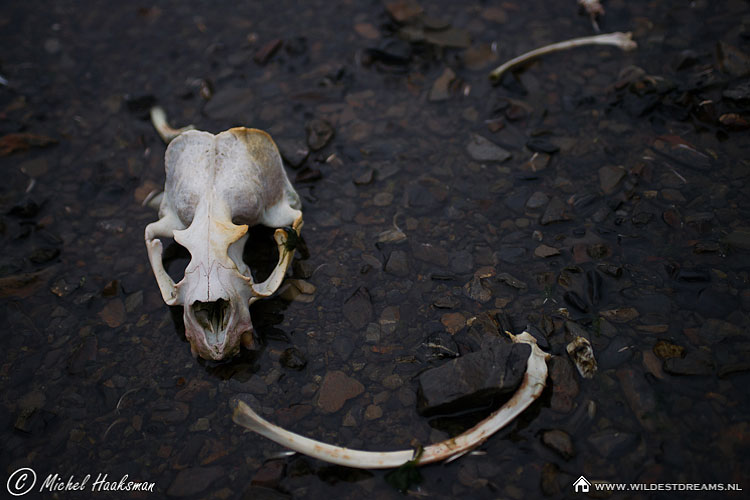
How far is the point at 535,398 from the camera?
11.4ft

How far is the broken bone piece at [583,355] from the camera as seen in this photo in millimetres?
3654

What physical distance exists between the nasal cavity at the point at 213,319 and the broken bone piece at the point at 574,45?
3.51 metres

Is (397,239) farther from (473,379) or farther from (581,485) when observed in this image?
(581,485)

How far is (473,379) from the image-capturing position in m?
3.50

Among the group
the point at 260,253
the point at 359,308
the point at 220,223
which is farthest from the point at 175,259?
the point at 359,308

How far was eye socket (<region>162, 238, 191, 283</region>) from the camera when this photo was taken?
454cm

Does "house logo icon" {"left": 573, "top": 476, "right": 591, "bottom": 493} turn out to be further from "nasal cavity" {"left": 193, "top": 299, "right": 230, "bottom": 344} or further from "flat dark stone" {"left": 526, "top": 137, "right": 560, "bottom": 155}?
"flat dark stone" {"left": 526, "top": 137, "right": 560, "bottom": 155}

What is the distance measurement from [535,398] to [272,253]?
2233 mm

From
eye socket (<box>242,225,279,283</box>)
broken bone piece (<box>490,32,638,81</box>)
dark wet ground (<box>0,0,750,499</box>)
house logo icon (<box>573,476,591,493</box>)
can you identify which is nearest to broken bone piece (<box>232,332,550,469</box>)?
dark wet ground (<box>0,0,750,499</box>)

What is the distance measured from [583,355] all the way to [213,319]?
232 centimetres

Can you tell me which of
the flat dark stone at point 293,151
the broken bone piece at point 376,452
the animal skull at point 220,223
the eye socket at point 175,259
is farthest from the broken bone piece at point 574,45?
the broken bone piece at point 376,452

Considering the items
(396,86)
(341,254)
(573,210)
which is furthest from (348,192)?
(573,210)

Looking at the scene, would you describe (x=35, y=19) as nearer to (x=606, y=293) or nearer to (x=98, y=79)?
(x=98, y=79)

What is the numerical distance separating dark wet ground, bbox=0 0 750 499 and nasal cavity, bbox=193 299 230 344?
0.36 metres
